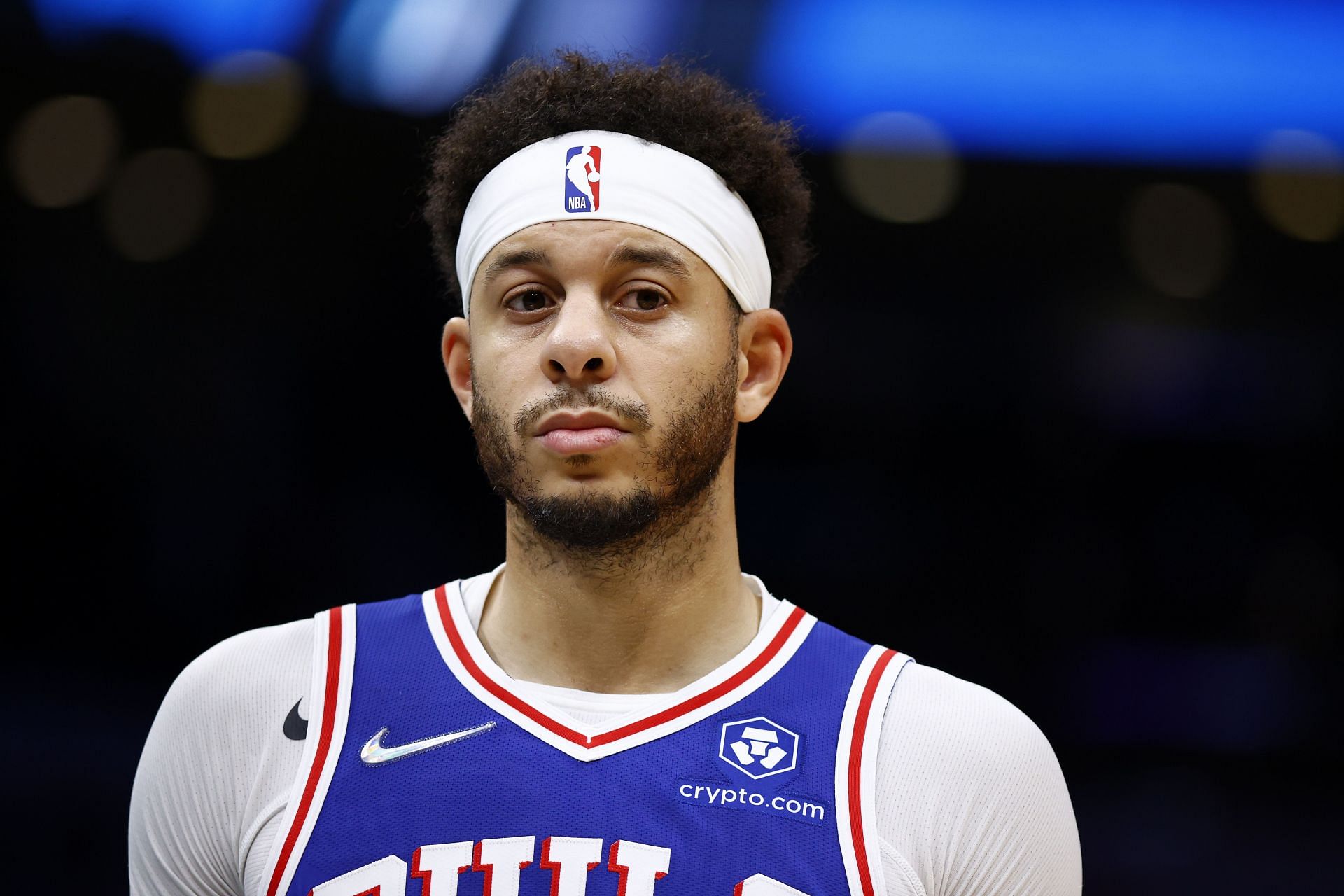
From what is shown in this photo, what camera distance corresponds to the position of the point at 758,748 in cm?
235

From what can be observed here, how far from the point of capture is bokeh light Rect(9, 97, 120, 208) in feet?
18.8

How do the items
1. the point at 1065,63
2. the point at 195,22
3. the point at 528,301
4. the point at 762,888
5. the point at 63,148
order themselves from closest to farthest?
the point at 762,888
the point at 528,301
the point at 195,22
the point at 1065,63
the point at 63,148

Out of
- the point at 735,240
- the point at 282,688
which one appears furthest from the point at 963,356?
the point at 282,688

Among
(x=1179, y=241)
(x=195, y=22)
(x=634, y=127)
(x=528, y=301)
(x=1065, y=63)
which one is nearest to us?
(x=528, y=301)

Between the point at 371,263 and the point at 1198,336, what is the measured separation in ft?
12.9

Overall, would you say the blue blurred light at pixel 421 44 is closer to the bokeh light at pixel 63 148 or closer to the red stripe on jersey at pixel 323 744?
the bokeh light at pixel 63 148

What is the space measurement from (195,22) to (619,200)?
3546 mm

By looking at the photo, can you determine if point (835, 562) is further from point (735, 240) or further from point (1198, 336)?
point (735, 240)

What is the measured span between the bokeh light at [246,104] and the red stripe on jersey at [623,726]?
3652 millimetres

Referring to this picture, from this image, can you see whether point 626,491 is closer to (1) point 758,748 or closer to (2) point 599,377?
(2) point 599,377

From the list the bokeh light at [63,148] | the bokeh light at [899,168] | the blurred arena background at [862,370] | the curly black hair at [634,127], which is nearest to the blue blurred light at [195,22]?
the blurred arena background at [862,370]

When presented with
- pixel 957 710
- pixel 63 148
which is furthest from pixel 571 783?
pixel 63 148

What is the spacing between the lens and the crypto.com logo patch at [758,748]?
7.63 ft

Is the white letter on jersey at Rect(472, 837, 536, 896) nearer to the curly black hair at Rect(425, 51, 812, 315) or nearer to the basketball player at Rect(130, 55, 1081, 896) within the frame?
the basketball player at Rect(130, 55, 1081, 896)
